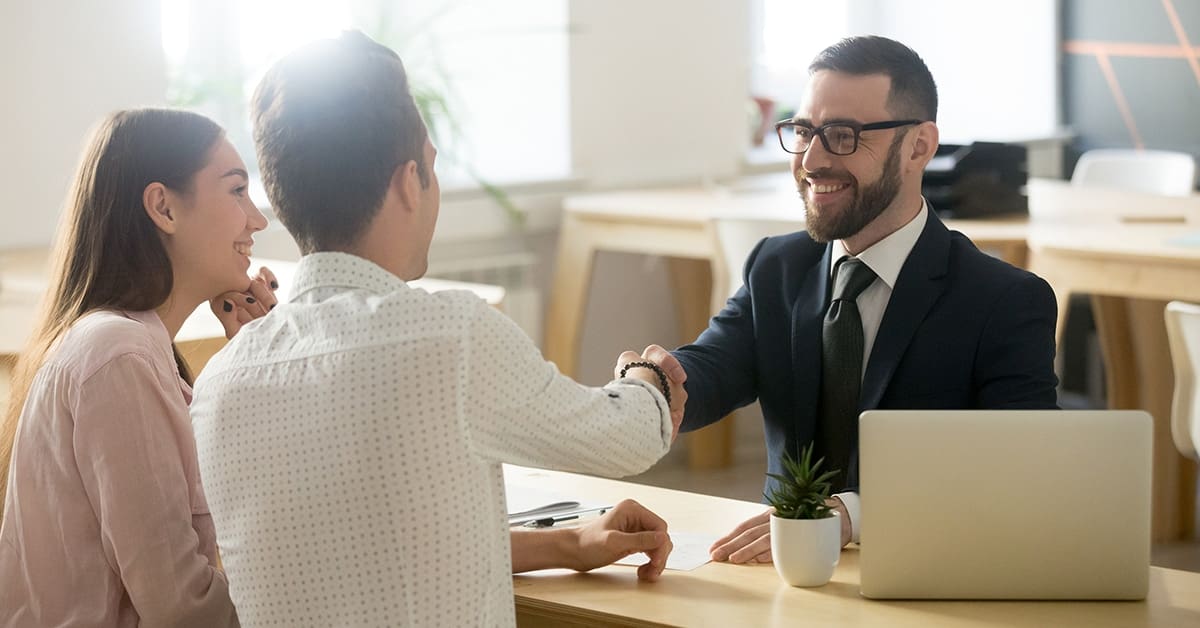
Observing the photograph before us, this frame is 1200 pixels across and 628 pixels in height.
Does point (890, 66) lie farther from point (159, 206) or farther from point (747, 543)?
point (159, 206)

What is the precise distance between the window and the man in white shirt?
3.14 m

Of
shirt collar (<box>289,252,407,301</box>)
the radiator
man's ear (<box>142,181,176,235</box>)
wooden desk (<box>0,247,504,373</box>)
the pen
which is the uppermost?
man's ear (<box>142,181,176,235</box>)

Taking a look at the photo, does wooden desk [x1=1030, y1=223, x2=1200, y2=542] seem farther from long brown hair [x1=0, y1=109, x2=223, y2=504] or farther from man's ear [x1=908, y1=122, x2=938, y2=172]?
long brown hair [x1=0, y1=109, x2=223, y2=504]

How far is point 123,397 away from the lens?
70.8 inches

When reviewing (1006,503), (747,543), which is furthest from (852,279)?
(1006,503)

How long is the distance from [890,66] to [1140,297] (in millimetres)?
2030

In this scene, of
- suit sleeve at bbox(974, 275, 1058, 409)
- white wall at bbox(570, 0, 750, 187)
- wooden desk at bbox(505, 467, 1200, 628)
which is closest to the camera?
wooden desk at bbox(505, 467, 1200, 628)

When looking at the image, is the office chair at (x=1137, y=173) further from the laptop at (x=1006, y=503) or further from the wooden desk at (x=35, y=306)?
the laptop at (x=1006, y=503)

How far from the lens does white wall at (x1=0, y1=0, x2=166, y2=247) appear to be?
12.4 feet

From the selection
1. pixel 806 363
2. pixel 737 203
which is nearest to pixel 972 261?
pixel 806 363

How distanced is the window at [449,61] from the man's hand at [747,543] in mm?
2980

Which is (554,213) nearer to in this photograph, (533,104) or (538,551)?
(533,104)

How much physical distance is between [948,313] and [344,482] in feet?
3.23

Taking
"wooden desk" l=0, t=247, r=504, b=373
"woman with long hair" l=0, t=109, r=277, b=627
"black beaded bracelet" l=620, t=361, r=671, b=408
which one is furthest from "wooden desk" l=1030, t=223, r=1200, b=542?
"woman with long hair" l=0, t=109, r=277, b=627
